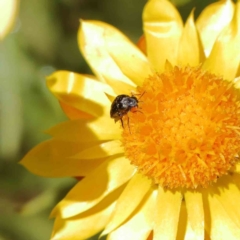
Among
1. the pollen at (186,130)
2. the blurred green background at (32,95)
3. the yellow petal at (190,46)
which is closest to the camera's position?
the pollen at (186,130)

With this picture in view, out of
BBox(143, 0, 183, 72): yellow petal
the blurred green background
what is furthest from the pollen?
the blurred green background

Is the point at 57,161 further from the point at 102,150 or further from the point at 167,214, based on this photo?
the point at 167,214

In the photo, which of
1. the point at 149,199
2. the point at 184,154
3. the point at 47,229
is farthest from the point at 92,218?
the point at 47,229

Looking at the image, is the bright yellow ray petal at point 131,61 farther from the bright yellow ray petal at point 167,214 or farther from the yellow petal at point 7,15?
the yellow petal at point 7,15

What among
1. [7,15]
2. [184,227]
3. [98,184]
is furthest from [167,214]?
[7,15]

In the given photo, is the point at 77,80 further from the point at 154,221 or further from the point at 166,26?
the point at 154,221

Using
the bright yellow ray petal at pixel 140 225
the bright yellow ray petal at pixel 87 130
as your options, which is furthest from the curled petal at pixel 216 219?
the bright yellow ray petal at pixel 87 130

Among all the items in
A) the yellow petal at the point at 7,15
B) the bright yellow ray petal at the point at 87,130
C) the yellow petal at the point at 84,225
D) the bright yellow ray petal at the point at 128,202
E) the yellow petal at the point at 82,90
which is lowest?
the yellow petal at the point at 84,225
